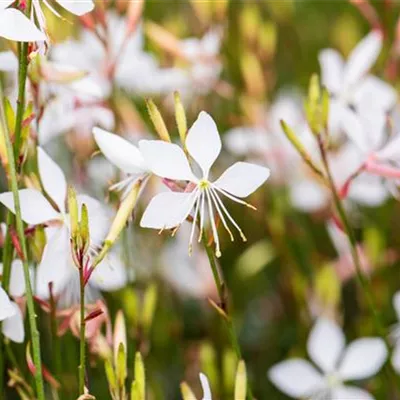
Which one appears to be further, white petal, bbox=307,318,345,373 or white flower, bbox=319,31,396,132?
white flower, bbox=319,31,396,132

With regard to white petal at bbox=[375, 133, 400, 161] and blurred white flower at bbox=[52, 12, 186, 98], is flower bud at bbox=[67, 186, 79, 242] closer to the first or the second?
white petal at bbox=[375, 133, 400, 161]

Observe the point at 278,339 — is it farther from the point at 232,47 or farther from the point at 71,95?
the point at 232,47

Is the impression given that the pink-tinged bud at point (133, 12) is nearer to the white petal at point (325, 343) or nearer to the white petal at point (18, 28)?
the white petal at point (18, 28)

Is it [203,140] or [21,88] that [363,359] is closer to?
[203,140]

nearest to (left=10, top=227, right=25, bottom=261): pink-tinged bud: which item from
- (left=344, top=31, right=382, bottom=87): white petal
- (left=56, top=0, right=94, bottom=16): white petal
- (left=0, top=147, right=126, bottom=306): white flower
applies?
(left=0, top=147, right=126, bottom=306): white flower

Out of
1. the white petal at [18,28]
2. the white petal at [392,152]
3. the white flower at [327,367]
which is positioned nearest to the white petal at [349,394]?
the white flower at [327,367]
